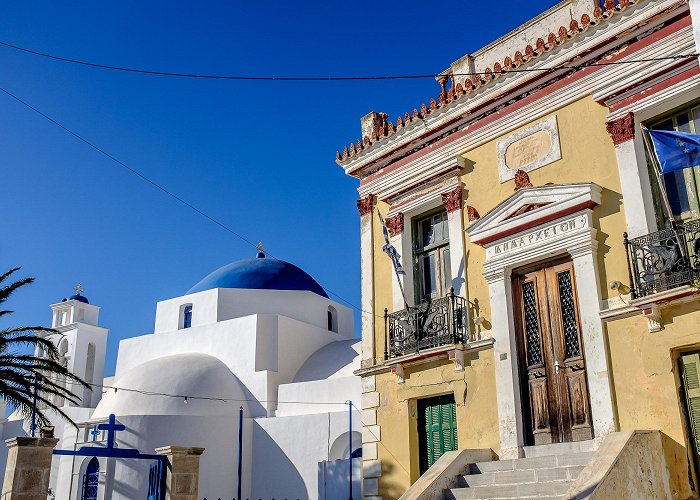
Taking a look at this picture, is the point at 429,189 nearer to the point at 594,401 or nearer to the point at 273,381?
the point at 594,401

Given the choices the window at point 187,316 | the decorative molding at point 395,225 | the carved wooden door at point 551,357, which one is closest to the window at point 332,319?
the window at point 187,316

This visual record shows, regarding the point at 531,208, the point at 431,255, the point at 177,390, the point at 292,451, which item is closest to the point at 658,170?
the point at 531,208

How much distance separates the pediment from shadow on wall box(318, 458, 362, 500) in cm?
803

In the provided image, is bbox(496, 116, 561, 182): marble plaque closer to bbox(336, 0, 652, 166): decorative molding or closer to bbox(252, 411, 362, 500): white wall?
bbox(336, 0, 652, 166): decorative molding

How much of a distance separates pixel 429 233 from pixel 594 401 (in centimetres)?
441

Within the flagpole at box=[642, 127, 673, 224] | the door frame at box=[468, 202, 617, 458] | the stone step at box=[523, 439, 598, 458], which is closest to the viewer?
the flagpole at box=[642, 127, 673, 224]

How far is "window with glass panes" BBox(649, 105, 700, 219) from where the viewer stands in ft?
31.3

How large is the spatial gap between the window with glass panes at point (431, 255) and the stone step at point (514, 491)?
3.61 m

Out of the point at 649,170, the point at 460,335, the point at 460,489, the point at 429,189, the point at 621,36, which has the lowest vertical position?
the point at 460,489

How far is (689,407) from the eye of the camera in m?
8.82

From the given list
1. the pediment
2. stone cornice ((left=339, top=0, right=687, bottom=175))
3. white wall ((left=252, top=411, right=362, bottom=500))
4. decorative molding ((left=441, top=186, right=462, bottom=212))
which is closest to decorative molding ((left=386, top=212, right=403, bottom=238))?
decorative molding ((left=441, top=186, right=462, bottom=212))

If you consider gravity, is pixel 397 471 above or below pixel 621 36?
below

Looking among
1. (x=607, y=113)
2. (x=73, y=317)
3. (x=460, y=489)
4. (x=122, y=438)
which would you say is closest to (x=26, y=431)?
(x=73, y=317)

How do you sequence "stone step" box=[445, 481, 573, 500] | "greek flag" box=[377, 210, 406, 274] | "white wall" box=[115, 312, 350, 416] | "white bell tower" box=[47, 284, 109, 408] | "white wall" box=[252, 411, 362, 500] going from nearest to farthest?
1. "stone step" box=[445, 481, 573, 500]
2. "greek flag" box=[377, 210, 406, 274]
3. "white wall" box=[252, 411, 362, 500]
4. "white wall" box=[115, 312, 350, 416]
5. "white bell tower" box=[47, 284, 109, 408]
